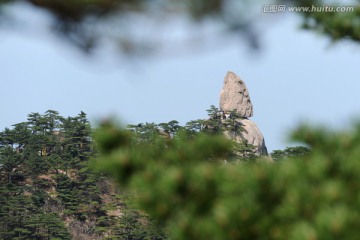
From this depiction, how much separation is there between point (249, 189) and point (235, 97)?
29.6m

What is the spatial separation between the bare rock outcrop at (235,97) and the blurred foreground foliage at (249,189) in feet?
95.0

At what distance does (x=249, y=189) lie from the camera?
2854 millimetres

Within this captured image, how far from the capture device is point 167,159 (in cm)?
338

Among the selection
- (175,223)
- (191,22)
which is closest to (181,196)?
(175,223)

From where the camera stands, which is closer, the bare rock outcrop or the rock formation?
the rock formation

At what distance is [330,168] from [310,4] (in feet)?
12.0

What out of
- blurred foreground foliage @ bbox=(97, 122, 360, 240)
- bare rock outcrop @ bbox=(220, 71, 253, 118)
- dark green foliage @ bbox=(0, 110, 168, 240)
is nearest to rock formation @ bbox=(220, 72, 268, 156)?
bare rock outcrop @ bbox=(220, 71, 253, 118)

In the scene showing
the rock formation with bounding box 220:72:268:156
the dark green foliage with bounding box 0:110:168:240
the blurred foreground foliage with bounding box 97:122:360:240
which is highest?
the blurred foreground foliage with bounding box 97:122:360:240

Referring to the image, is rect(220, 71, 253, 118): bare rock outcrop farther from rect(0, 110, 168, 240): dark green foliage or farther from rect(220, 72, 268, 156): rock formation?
rect(0, 110, 168, 240): dark green foliage

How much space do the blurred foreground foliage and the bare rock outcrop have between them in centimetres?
2897

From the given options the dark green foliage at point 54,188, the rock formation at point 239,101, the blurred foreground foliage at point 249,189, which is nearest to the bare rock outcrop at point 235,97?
the rock formation at point 239,101

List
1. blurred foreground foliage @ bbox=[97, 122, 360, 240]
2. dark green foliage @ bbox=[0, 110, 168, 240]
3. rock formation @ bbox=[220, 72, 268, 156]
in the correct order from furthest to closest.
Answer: rock formation @ bbox=[220, 72, 268, 156], dark green foliage @ bbox=[0, 110, 168, 240], blurred foreground foliage @ bbox=[97, 122, 360, 240]

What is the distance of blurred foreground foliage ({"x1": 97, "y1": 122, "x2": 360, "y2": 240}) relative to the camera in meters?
2.77

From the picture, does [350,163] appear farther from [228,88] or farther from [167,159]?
[228,88]
